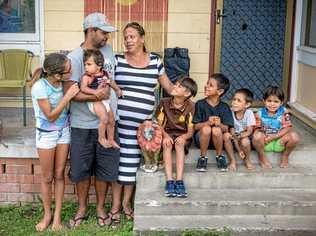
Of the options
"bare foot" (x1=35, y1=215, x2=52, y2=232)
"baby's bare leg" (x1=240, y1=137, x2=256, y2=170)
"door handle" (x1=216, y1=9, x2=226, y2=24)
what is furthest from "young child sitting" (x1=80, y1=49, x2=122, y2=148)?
"door handle" (x1=216, y1=9, x2=226, y2=24)

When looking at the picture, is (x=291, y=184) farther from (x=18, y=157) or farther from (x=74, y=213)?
(x=18, y=157)

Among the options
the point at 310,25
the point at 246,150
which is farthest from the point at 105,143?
the point at 310,25

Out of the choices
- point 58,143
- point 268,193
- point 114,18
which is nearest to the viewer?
point 58,143

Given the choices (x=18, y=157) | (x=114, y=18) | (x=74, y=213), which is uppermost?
(x=114, y=18)

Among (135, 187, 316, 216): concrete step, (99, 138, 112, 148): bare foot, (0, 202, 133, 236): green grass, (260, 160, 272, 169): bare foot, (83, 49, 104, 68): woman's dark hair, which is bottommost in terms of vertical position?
(0, 202, 133, 236): green grass

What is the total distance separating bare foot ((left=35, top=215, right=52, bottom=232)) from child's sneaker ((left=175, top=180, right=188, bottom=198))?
1.07 m

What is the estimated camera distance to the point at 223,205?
15.9 ft

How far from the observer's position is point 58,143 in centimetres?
477

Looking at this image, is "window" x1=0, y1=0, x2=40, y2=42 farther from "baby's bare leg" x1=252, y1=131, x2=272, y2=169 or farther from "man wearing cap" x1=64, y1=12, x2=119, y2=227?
"baby's bare leg" x1=252, y1=131, x2=272, y2=169

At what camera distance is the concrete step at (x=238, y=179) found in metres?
5.11

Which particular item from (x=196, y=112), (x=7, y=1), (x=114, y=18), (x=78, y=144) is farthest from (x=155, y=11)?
(x=78, y=144)

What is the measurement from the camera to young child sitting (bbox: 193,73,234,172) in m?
5.10

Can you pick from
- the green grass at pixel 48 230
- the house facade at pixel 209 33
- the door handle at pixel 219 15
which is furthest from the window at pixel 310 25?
the green grass at pixel 48 230

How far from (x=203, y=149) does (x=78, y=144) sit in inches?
43.4
